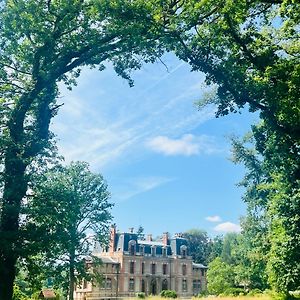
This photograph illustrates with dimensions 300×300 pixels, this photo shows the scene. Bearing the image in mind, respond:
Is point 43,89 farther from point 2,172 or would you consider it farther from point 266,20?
point 266,20

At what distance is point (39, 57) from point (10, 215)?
5986mm

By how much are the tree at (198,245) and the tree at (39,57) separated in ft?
233

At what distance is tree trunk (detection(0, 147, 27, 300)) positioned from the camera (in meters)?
14.2

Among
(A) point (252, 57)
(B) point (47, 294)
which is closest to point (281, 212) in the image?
(A) point (252, 57)

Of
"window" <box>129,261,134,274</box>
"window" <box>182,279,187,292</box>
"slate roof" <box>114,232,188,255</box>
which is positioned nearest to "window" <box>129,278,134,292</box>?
"window" <box>129,261,134,274</box>

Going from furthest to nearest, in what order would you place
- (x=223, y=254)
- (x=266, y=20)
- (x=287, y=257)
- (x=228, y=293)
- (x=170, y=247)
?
(x=223, y=254) → (x=170, y=247) → (x=228, y=293) → (x=287, y=257) → (x=266, y=20)

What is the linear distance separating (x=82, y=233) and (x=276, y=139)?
2609cm

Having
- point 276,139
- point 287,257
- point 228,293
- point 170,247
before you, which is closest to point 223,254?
point 170,247

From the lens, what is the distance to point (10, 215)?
1457 centimetres

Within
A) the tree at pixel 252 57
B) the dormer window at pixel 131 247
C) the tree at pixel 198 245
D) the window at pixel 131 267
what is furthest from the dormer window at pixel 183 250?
the tree at pixel 252 57

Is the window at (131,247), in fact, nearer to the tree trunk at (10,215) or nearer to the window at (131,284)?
the window at (131,284)

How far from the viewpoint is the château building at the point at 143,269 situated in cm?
5997

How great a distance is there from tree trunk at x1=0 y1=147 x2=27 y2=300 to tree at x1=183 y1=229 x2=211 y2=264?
7152 cm

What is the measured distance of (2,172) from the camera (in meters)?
14.9
